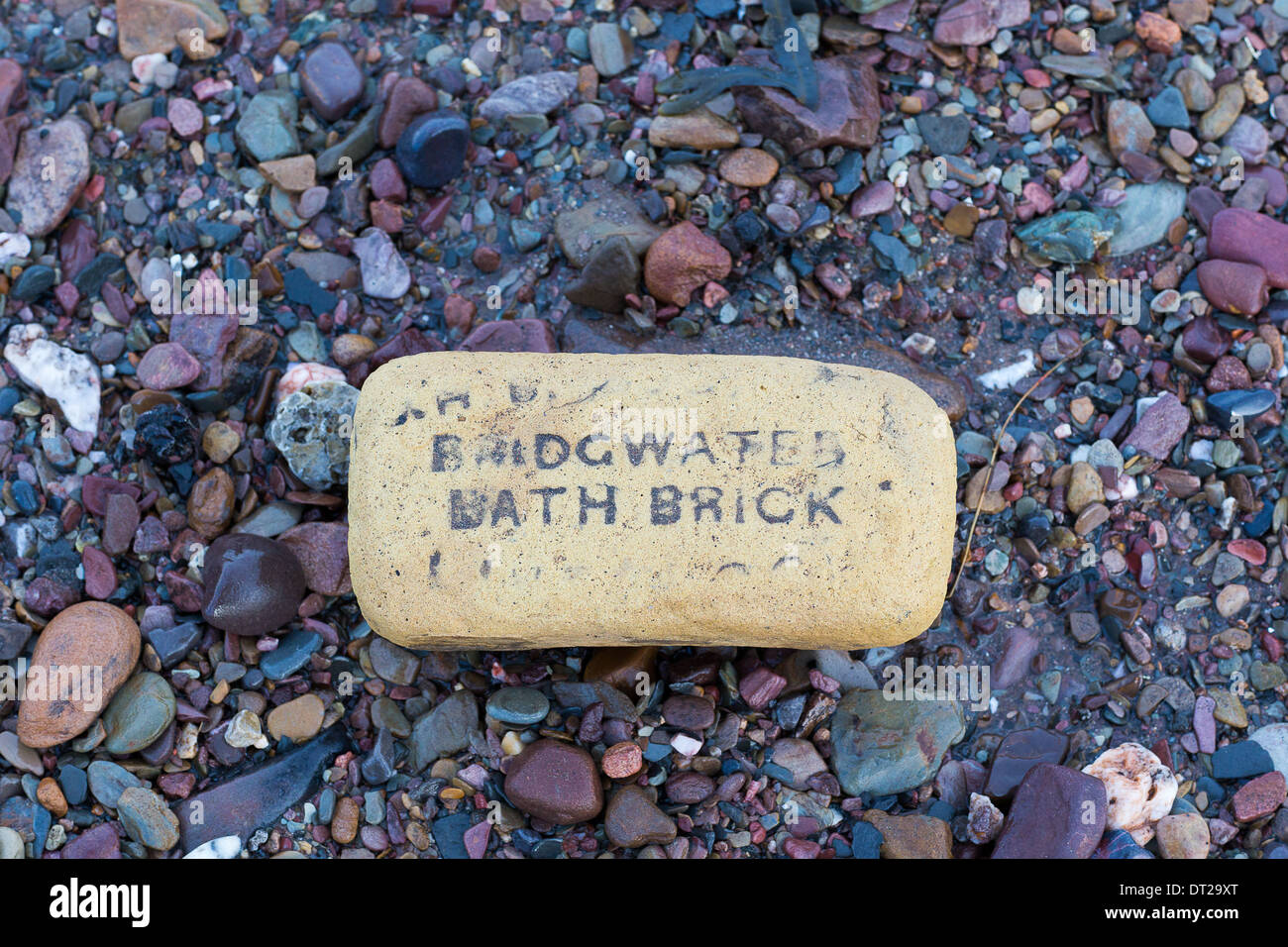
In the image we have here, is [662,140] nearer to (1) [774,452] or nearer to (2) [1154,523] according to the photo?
(1) [774,452]

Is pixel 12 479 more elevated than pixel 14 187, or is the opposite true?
pixel 14 187

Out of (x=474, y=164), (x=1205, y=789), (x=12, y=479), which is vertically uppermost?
(x=474, y=164)

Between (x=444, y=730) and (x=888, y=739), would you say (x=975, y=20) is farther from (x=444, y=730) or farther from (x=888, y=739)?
(x=444, y=730)

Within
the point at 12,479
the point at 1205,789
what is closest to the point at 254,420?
the point at 12,479

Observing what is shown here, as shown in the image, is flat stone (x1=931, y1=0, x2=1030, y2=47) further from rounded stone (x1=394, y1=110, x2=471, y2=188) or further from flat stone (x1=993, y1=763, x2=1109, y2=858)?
flat stone (x1=993, y1=763, x2=1109, y2=858)

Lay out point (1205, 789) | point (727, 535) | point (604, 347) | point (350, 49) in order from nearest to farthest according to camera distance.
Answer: point (727, 535), point (1205, 789), point (604, 347), point (350, 49)

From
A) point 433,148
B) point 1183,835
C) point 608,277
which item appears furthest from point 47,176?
point 1183,835

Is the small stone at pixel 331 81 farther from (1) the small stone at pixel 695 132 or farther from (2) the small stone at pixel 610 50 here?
(1) the small stone at pixel 695 132
